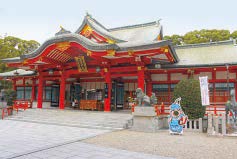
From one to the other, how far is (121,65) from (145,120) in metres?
5.73

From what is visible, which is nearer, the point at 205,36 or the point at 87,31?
the point at 87,31

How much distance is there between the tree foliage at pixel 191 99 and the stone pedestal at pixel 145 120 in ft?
6.59

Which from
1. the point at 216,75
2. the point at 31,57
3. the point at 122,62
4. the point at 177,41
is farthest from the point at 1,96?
the point at 177,41

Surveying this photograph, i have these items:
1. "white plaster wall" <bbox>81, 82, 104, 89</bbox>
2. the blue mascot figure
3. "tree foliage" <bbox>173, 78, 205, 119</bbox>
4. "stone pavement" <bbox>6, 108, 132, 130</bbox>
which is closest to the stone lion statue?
the blue mascot figure

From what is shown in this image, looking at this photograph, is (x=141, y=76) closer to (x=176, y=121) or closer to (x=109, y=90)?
(x=109, y=90)

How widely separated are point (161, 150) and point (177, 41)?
32969 mm

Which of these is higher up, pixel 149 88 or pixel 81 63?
pixel 81 63

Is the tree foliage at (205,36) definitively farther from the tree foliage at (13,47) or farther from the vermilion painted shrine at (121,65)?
the tree foliage at (13,47)

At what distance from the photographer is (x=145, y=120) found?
11070 mm

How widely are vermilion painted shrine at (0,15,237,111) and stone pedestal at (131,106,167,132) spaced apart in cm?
337

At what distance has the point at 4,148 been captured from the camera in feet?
22.0

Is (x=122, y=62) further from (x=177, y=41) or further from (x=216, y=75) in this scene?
(x=177, y=41)

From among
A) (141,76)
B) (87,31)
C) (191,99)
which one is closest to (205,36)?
(87,31)

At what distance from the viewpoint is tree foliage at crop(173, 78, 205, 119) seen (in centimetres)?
1186
